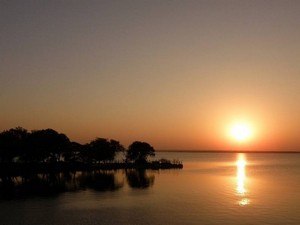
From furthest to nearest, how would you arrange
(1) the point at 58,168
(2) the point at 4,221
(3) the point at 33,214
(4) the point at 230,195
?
→ (1) the point at 58,168 → (4) the point at 230,195 → (3) the point at 33,214 → (2) the point at 4,221

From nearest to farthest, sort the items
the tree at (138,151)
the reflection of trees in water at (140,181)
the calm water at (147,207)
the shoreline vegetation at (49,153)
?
the calm water at (147,207) < the reflection of trees in water at (140,181) < the shoreline vegetation at (49,153) < the tree at (138,151)

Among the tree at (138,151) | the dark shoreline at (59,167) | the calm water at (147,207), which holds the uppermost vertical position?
the tree at (138,151)

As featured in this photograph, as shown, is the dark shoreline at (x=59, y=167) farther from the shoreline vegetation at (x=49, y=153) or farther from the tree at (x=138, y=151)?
the tree at (x=138, y=151)

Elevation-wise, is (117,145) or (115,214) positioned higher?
(117,145)

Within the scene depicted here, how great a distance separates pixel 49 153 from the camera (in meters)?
135

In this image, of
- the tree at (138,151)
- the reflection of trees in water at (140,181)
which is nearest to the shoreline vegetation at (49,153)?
the tree at (138,151)

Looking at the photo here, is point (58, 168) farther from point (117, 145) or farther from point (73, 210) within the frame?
point (73, 210)

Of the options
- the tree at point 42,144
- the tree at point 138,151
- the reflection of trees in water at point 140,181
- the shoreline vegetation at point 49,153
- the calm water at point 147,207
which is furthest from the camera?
the tree at point 138,151

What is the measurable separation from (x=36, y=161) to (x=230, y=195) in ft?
282

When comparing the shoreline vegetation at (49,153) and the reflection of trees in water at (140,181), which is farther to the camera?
the shoreline vegetation at (49,153)

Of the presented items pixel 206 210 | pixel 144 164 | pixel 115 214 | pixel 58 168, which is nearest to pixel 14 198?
pixel 115 214

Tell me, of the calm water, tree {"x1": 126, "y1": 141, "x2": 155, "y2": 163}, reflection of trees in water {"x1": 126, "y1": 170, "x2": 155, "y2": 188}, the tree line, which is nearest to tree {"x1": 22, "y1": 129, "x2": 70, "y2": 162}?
the tree line

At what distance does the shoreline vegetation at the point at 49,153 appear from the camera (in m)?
122

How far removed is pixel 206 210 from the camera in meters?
59.9
